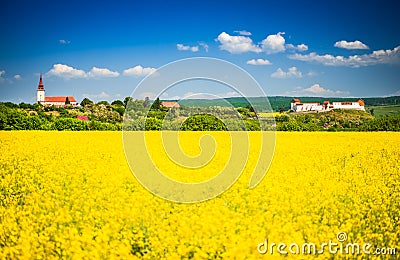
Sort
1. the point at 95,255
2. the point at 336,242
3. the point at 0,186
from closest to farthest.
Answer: the point at 95,255
the point at 336,242
the point at 0,186

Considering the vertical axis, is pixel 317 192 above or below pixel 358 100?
below

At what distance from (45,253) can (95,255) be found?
0.88 metres

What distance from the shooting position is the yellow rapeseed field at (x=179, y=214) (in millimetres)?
6117

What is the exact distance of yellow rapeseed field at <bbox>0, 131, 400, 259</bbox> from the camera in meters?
6.12

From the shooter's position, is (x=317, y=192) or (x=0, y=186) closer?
(x=317, y=192)

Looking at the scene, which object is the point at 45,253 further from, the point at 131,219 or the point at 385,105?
the point at 385,105

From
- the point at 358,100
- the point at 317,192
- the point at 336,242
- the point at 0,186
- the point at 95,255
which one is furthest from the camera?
the point at 358,100

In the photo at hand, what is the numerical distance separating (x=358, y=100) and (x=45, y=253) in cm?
12430

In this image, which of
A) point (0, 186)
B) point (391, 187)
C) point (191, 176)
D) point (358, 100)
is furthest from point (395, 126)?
point (358, 100)

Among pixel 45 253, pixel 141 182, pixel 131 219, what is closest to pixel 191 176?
pixel 141 182

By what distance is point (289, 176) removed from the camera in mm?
10953

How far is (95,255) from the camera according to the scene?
5.73 m

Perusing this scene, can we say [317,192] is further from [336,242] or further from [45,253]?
[45,253]

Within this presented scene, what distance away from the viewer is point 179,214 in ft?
24.1
